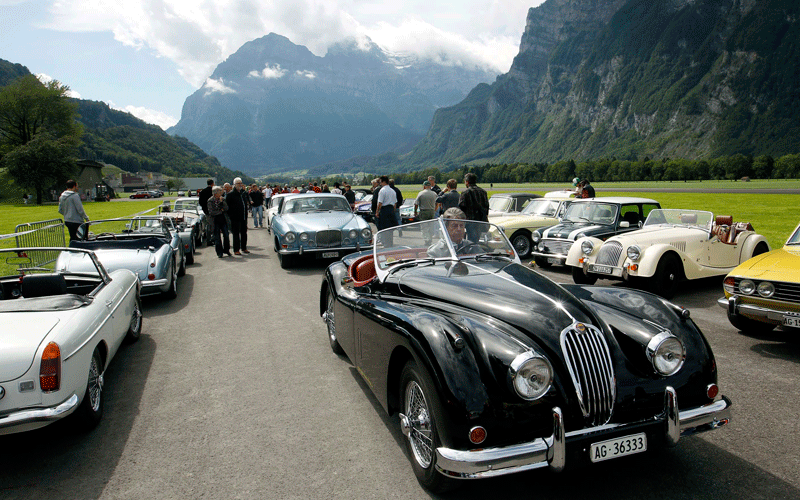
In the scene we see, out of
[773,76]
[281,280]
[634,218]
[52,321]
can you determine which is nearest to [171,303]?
[281,280]

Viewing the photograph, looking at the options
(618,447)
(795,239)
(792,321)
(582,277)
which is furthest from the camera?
(582,277)

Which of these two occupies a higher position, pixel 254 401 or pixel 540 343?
pixel 540 343

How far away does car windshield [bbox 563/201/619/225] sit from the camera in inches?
438

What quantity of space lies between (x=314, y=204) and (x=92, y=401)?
33.4ft

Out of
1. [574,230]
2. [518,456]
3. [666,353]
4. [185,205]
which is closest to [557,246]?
[574,230]

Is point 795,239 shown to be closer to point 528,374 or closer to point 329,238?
point 528,374

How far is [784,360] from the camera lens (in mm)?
5184

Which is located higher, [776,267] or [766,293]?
[776,267]

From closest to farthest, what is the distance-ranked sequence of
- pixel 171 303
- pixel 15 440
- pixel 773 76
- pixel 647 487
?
pixel 647 487 → pixel 15 440 → pixel 171 303 → pixel 773 76

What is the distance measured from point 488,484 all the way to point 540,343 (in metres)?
0.96

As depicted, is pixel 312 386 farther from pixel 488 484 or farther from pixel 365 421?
pixel 488 484

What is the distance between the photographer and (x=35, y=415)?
10.8 feet

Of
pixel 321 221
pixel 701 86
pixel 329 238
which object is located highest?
pixel 701 86

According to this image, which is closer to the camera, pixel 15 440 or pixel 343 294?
pixel 15 440
